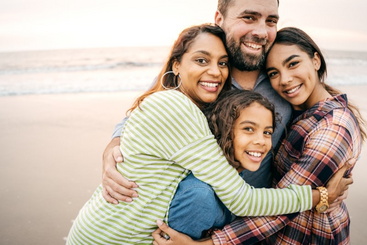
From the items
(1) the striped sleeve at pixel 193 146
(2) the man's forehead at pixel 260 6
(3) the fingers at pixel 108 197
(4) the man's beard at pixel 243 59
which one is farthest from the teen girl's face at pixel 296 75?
(3) the fingers at pixel 108 197

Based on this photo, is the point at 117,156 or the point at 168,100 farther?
the point at 117,156

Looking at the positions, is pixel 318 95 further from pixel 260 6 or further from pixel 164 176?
pixel 164 176

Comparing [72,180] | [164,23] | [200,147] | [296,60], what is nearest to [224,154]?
[200,147]

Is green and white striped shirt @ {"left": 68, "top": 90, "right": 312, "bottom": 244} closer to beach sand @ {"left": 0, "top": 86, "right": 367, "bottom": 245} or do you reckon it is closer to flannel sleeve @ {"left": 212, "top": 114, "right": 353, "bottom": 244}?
flannel sleeve @ {"left": 212, "top": 114, "right": 353, "bottom": 244}

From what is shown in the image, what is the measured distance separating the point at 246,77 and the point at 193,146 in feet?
4.07

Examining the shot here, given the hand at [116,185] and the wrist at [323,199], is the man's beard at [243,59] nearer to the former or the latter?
the wrist at [323,199]

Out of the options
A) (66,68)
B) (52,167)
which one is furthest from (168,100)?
(66,68)

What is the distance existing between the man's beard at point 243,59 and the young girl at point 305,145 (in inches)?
2.8

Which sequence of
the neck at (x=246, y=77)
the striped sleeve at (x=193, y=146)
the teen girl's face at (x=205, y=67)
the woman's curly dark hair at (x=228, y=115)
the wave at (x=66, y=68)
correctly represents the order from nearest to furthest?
the striped sleeve at (x=193, y=146), the woman's curly dark hair at (x=228, y=115), the teen girl's face at (x=205, y=67), the neck at (x=246, y=77), the wave at (x=66, y=68)

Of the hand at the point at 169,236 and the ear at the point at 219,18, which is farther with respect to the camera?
the ear at the point at 219,18

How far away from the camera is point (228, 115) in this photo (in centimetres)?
178

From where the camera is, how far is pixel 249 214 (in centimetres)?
163

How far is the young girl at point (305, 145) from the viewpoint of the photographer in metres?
1.72

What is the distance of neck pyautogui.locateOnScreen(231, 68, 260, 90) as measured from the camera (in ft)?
8.12
